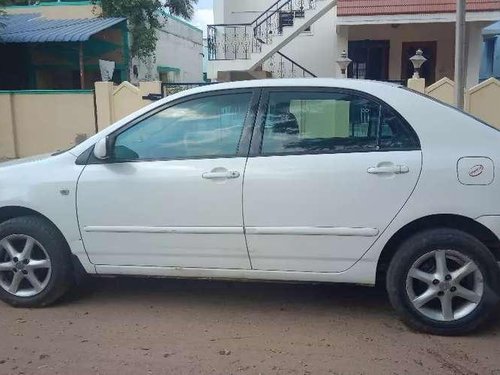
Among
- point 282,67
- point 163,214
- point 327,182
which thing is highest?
point 282,67

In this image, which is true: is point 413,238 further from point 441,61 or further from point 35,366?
point 441,61

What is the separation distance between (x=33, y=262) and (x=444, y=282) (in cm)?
300

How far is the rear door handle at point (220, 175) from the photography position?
12.8 ft

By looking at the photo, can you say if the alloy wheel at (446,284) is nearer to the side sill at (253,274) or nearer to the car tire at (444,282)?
the car tire at (444,282)

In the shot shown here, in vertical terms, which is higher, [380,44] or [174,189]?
[380,44]

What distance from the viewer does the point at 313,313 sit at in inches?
166

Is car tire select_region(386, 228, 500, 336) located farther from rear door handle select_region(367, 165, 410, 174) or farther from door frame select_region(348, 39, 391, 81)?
door frame select_region(348, 39, 391, 81)

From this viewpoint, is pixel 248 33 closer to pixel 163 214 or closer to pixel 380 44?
pixel 380 44

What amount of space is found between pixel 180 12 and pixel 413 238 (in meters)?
22.7

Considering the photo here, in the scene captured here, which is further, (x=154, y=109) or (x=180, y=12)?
(x=180, y=12)

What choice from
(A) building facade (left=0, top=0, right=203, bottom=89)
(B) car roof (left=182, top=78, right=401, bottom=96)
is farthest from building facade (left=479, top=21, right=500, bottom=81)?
(B) car roof (left=182, top=78, right=401, bottom=96)

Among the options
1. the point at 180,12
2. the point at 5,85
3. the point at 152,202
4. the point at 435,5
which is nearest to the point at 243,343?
the point at 152,202

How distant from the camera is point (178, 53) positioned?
22828 mm

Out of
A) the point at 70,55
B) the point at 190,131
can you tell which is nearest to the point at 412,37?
the point at 70,55
